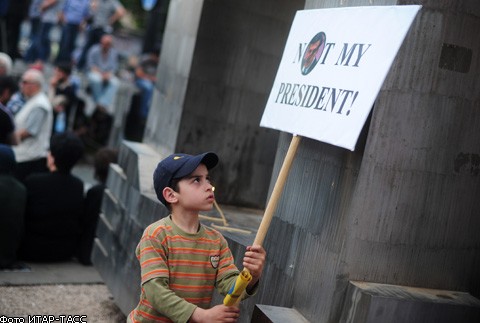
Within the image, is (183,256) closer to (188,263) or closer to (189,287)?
(188,263)

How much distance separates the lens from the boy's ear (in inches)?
164

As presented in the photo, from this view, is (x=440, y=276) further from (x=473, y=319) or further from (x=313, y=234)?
(x=313, y=234)

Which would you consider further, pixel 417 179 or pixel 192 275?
pixel 417 179

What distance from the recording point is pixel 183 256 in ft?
13.3

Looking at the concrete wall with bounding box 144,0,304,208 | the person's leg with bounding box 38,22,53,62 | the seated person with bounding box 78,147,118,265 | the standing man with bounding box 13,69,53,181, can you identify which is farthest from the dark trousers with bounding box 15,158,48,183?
the person's leg with bounding box 38,22,53,62

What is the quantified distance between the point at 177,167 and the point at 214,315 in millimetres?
721

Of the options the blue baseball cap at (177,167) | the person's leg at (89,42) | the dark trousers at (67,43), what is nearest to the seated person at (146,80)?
the person's leg at (89,42)

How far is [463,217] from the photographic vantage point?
4.32 metres

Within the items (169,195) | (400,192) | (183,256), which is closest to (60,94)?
(169,195)

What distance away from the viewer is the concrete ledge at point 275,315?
4371 mm

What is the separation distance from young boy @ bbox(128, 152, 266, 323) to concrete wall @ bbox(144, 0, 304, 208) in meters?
3.31

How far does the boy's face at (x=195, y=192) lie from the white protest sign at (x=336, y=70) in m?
0.53

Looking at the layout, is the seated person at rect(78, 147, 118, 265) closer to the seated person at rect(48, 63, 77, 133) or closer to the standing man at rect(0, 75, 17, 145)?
the standing man at rect(0, 75, 17, 145)

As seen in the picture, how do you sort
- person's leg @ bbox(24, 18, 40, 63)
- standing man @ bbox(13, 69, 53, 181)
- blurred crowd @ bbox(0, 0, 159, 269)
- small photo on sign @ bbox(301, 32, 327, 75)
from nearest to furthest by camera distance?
small photo on sign @ bbox(301, 32, 327, 75) < blurred crowd @ bbox(0, 0, 159, 269) < standing man @ bbox(13, 69, 53, 181) < person's leg @ bbox(24, 18, 40, 63)
